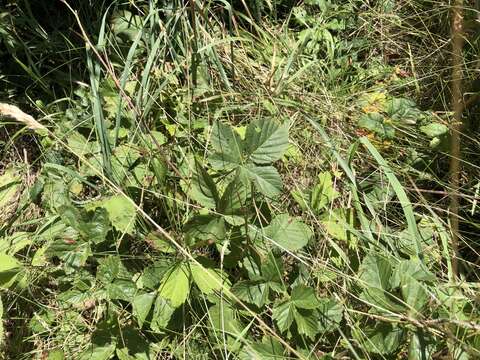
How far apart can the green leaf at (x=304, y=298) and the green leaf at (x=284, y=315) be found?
0.6 inches

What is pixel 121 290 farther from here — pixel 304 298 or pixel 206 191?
pixel 304 298

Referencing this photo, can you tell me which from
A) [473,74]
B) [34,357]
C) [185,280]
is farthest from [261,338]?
[473,74]

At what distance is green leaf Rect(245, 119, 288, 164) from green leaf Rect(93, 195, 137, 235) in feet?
1.23

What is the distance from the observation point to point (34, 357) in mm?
1595

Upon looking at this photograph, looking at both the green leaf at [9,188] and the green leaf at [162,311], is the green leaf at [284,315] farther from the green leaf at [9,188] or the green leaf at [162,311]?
the green leaf at [9,188]

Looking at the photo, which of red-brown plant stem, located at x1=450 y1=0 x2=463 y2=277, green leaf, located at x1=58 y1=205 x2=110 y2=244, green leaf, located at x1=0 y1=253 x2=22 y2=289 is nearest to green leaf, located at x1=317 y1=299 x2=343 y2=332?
red-brown plant stem, located at x1=450 y1=0 x2=463 y2=277

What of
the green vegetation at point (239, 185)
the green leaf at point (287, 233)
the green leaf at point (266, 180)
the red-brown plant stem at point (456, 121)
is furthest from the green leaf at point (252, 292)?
the red-brown plant stem at point (456, 121)

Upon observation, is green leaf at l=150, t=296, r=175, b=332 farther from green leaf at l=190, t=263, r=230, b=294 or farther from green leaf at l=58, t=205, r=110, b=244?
green leaf at l=58, t=205, r=110, b=244

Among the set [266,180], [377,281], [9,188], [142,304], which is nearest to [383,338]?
[377,281]

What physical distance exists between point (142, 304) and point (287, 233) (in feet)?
1.31

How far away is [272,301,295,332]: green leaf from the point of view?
1.33 metres

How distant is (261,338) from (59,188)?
75 centimetres

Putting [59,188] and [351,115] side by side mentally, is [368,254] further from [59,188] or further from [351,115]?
[59,188]

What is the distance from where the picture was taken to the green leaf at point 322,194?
157 cm
